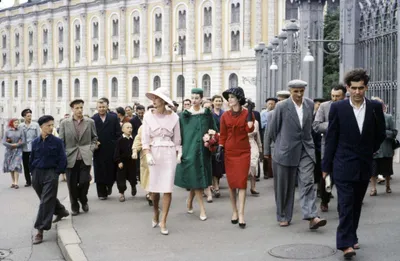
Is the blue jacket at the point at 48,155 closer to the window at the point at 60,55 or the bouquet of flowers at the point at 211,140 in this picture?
the bouquet of flowers at the point at 211,140

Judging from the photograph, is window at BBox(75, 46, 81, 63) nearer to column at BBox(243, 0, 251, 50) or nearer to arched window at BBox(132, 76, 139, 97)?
arched window at BBox(132, 76, 139, 97)

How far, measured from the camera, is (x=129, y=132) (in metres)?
12.1

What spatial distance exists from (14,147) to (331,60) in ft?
85.2

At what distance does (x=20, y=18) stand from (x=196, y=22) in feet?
98.5

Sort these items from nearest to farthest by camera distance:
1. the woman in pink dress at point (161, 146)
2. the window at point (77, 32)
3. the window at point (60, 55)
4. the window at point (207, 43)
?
the woman in pink dress at point (161, 146) < the window at point (207, 43) < the window at point (77, 32) < the window at point (60, 55)

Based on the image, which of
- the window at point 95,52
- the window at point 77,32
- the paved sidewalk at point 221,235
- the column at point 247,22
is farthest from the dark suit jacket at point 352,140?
the window at point 77,32

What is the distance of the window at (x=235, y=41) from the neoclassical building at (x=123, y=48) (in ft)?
0.29

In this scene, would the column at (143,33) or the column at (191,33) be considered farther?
the column at (143,33)

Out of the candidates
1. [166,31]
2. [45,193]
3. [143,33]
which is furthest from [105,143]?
[143,33]

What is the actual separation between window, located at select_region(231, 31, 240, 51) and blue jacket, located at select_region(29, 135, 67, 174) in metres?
52.5

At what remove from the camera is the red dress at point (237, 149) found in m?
8.76

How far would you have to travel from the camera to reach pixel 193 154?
30.3 ft

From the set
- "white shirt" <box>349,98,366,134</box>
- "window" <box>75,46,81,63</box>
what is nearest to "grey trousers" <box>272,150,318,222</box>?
"white shirt" <box>349,98,366,134</box>

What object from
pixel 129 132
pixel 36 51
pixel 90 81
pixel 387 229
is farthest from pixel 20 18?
pixel 387 229
